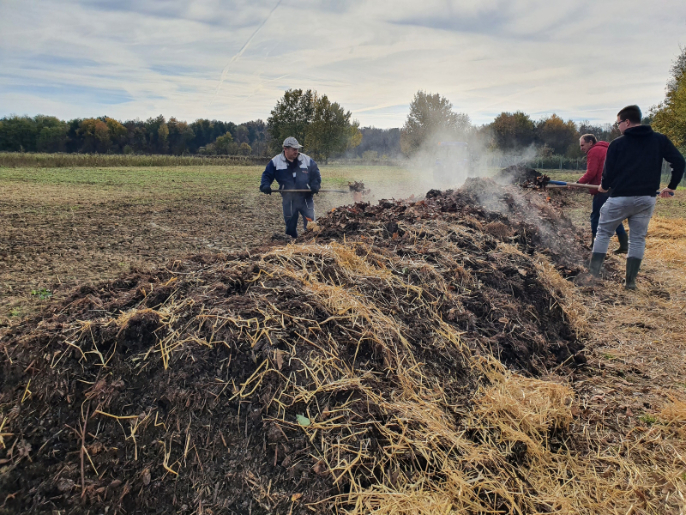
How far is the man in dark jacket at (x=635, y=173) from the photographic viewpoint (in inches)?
195

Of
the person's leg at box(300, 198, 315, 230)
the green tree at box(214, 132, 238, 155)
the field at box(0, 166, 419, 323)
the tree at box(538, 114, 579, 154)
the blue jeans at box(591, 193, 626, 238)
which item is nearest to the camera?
the field at box(0, 166, 419, 323)

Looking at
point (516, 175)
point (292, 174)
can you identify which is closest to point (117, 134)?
point (516, 175)

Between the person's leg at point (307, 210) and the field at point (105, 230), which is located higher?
the person's leg at point (307, 210)

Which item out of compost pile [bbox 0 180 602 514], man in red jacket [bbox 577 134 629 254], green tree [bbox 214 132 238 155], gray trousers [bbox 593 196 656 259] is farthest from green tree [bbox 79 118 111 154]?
gray trousers [bbox 593 196 656 259]

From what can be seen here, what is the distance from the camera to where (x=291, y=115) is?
5509 centimetres

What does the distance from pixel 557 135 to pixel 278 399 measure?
67.9m

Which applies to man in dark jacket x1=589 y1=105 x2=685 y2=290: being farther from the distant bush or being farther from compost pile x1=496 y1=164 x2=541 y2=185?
the distant bush

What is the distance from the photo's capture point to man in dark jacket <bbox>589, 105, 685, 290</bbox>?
495 centimetres

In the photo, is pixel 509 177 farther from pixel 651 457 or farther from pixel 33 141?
pixel 33 141

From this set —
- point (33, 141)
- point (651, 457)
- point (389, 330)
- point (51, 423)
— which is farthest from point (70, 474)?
point (33, 141)

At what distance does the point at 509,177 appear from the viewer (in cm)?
1185

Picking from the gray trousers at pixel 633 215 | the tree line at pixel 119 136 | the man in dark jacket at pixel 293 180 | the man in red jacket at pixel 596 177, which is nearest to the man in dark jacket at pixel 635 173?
the gray trousers at pixel 633 215

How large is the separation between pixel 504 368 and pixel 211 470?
215 centimetres

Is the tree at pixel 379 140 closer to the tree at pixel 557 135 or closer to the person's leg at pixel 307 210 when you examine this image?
the tree at pixel 557 135
